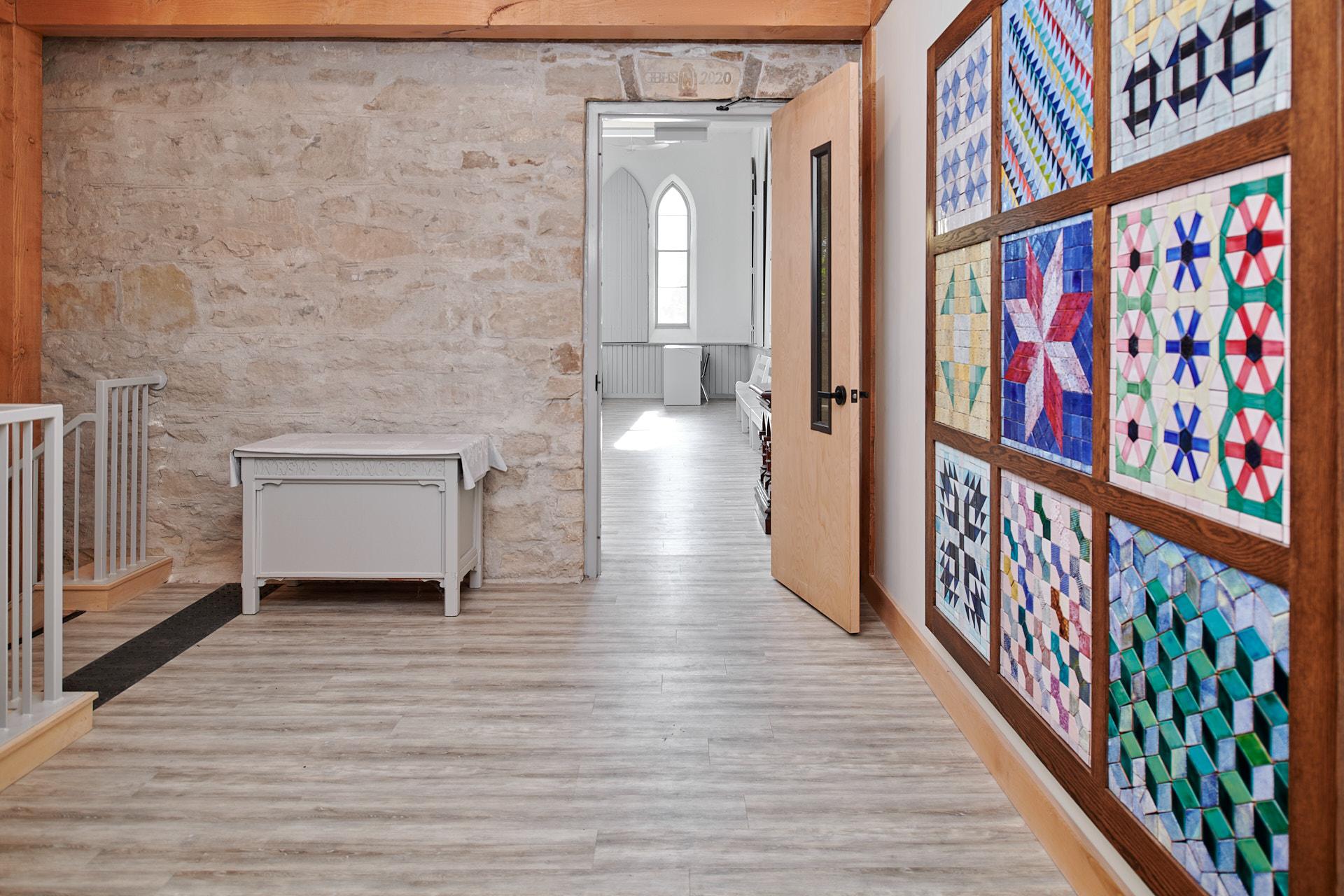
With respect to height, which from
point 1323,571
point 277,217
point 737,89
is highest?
point 737,89

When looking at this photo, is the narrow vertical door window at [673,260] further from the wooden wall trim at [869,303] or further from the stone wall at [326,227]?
the wooden wall trim at [869,303]

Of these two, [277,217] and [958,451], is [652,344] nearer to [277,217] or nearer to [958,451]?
[277,217]

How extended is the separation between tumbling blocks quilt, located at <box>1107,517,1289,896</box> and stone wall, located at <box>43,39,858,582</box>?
119 inches

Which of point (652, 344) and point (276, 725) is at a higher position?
point (652, 344)

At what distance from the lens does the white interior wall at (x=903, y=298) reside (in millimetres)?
3211

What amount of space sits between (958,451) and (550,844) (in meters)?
1.57

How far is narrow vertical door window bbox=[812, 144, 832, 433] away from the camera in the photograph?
3.84 m

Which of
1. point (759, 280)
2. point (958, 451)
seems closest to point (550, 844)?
point (958, 451)

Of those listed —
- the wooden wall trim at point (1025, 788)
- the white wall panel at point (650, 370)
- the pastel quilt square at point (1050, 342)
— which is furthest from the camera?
the white wall panel at point (650, 370)

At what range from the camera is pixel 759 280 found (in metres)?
11.9

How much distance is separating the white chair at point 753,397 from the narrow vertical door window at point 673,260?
3.52 metres

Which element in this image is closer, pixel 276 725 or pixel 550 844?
pixel 550 844

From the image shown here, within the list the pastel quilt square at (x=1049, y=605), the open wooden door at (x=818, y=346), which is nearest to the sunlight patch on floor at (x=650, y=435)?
the open wooden door at (x=818, y=346)

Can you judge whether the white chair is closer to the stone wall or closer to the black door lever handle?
the stone wall
